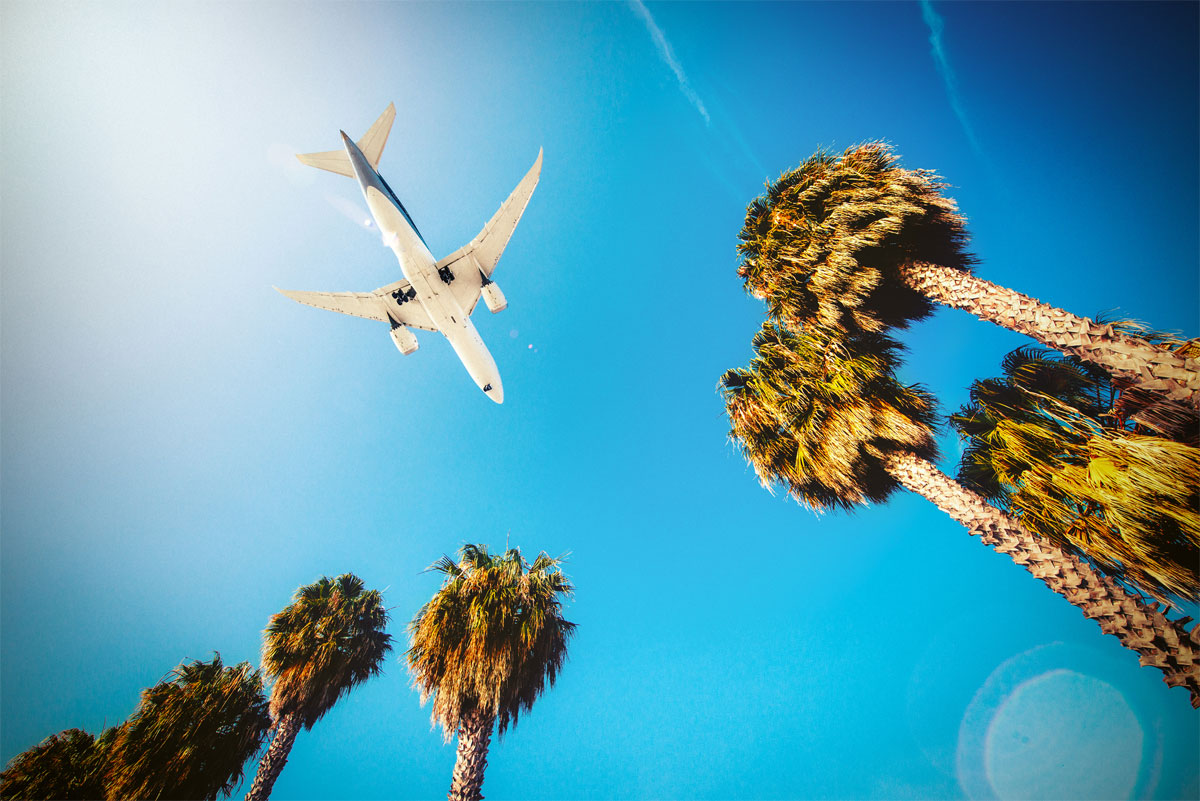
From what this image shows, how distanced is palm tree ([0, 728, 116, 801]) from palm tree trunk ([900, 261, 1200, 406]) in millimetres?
20587

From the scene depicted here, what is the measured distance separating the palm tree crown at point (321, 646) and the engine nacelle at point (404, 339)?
841cm

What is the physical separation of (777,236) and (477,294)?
1188 centimetres

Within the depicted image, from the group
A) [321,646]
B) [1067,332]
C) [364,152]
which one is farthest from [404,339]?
[1067,332]

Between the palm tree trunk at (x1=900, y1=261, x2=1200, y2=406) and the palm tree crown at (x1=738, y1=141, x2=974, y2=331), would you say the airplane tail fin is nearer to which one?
the palm tree crown at (x1=738, y1=141, x2=974, y2=331)

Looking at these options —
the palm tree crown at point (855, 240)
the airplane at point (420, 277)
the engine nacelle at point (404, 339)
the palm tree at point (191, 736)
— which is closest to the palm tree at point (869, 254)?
the palm tree crown at point (855, 240)

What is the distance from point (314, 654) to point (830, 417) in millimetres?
13909

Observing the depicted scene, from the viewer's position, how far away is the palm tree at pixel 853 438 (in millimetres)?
5195

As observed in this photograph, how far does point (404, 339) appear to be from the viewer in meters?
15.0

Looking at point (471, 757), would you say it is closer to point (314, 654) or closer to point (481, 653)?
point (481, 653)

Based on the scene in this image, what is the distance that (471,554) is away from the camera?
32.2 ft

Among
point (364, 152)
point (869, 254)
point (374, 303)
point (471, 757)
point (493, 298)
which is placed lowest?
point (471, 757)

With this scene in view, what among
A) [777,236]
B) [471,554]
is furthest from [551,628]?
[777,236]

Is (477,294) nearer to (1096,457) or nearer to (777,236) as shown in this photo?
(777,236)

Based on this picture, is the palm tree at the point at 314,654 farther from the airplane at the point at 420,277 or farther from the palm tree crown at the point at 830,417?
the palm tree crown at the point at 830,417
